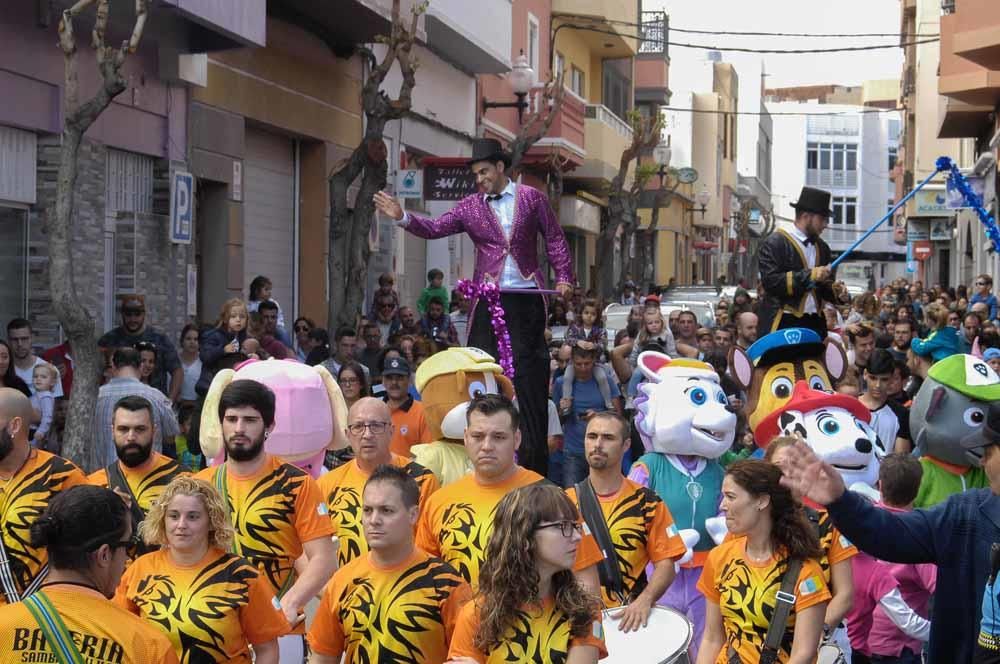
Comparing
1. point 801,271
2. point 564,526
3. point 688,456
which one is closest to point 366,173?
point 801,271

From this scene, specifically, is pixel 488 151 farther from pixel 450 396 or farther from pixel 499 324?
pixel 450 396

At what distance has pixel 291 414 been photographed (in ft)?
23.4

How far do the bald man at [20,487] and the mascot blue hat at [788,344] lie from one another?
389 cm

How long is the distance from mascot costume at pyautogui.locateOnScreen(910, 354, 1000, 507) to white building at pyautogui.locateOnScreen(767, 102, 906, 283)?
310ft

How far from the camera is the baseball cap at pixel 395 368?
9.04 meters

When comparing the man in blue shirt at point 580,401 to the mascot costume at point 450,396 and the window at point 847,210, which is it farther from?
the window at point 847,210

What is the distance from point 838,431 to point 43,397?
603 centimetres

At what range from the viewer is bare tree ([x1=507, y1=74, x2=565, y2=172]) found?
2362cm

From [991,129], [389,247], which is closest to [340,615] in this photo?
[389,247]

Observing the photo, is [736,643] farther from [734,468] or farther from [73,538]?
[73,538]

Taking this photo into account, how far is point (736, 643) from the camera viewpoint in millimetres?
5789

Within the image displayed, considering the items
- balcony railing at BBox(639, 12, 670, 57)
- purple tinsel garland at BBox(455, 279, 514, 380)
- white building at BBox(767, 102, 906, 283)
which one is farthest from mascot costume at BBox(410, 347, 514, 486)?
white building at BBox(767, 102, 906, 283)

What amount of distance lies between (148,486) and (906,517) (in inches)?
126

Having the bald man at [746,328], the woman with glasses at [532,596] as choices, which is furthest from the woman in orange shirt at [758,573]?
the bald man at [746,328]
